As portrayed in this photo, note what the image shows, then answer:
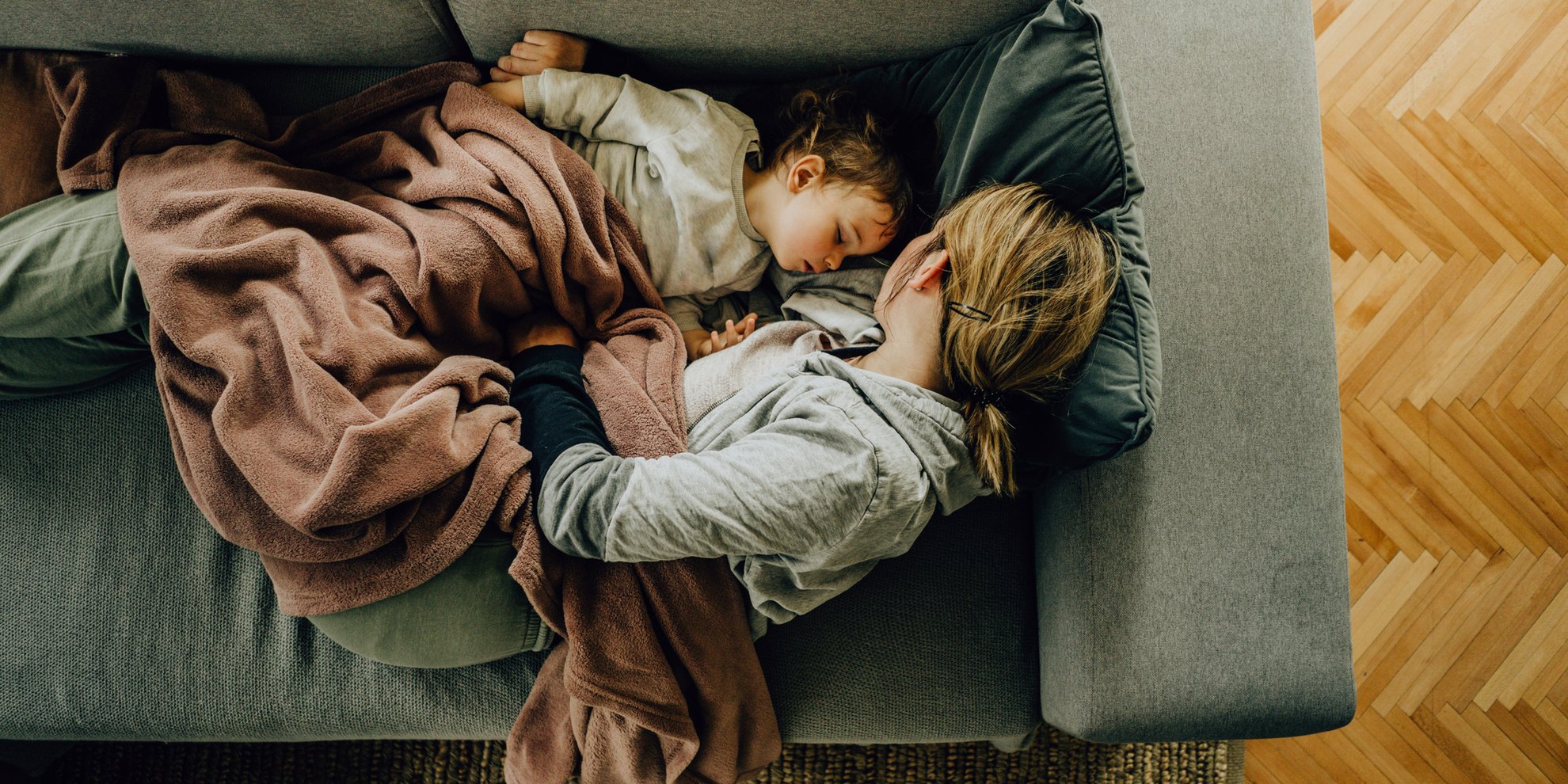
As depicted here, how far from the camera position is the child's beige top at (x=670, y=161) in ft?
3.62

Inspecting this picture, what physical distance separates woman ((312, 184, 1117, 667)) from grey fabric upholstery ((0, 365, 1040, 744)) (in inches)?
4.3

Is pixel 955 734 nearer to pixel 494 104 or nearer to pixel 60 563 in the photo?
pixel 494 104

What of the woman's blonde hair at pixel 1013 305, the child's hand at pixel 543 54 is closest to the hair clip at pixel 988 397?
the woman's blonde hair at pixel 1013 305

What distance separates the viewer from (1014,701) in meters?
1.09

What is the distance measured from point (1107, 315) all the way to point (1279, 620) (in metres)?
0.40

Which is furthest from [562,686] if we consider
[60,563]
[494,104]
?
[494,104]

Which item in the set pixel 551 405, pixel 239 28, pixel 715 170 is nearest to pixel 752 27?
pixel 715 170

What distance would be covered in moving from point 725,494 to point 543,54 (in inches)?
25.1

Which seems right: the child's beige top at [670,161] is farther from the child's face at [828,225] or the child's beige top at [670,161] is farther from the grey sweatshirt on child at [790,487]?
the grey sweatshirt on child at [790,487]

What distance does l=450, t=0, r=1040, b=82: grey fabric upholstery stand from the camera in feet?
3.38

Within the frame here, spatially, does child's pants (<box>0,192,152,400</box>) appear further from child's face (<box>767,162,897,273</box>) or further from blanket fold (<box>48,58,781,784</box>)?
child's face (<box>767,162,897,273</box>)

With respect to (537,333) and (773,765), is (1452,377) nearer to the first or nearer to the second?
(773,765)

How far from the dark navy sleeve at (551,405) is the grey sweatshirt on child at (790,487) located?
4 cm

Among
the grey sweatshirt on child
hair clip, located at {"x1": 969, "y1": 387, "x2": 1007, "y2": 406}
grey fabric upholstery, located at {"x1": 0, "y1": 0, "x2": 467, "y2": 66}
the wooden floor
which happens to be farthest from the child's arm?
the wooden floor
